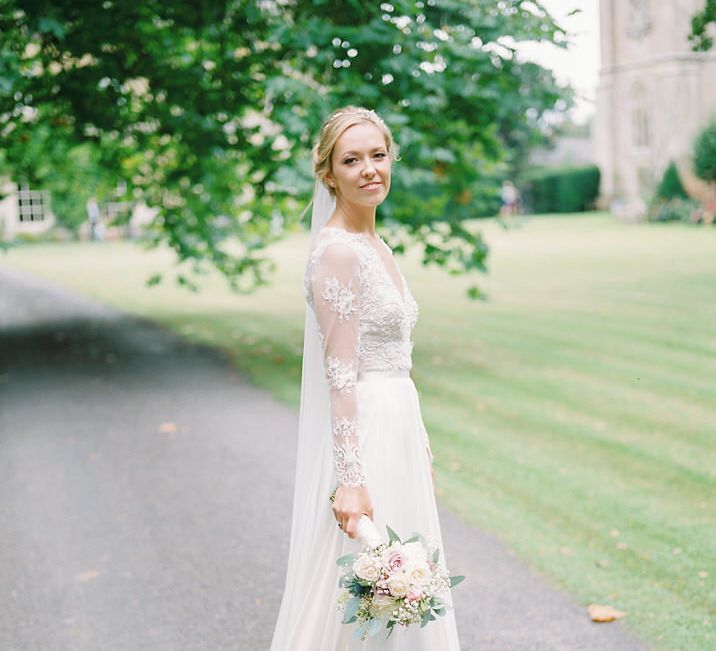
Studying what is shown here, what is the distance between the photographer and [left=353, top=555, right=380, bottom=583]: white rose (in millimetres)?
2568

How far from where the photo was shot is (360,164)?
2807mm

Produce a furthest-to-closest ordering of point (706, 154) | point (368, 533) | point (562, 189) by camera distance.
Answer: point (562, 189)
point (706, 154)
point (368, 533)

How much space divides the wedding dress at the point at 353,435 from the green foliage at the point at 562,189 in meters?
45.3

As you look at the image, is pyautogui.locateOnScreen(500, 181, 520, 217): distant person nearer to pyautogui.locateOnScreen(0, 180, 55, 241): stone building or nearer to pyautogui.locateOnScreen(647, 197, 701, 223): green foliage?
pyautogui.locateOnScreen(647, 197, 701, 223): green foliage

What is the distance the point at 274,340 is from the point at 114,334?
265 cm

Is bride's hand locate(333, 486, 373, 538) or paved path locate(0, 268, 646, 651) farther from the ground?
bride's hand locate(333, 486, 373, 538)

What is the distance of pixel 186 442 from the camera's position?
288 inches

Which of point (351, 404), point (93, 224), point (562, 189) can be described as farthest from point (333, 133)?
point (562, 189)

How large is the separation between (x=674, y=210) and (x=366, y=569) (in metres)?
35.2

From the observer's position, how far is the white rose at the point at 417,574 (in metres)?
2.56

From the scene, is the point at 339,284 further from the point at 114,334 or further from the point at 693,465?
the point at 114,334

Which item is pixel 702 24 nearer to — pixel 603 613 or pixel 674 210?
pixel 603 613

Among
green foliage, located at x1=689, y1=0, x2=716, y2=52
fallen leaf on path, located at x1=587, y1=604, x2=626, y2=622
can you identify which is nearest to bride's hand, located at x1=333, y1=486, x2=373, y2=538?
fallen leaf on path, located at x1=587, y1=604, x2=626, y2=622

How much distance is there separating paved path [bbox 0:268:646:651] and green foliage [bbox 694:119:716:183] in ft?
99.3
